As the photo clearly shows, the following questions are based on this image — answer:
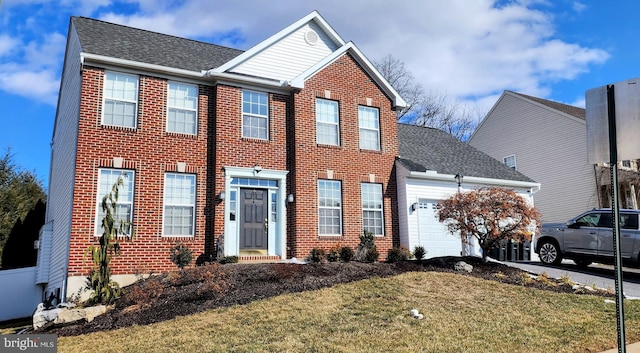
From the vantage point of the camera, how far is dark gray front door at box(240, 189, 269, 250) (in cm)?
1473

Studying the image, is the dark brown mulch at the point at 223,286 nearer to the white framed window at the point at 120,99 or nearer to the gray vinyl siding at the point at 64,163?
the gray vinyl siding at the point at 64,163

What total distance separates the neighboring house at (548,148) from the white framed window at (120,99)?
20.7 meters

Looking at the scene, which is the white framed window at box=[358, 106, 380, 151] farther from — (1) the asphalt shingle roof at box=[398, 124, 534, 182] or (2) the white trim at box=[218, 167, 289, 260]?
(2) the white trim at box=[218, 167, 289, 260]

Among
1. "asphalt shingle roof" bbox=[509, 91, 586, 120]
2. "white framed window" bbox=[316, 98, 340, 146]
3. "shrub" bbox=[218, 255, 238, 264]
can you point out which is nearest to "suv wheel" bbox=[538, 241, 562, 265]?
"white framed window" bbox=[316, 98, 340, 146]

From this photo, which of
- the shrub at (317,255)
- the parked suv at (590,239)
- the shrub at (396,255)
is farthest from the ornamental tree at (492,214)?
the shrub at (317,255)

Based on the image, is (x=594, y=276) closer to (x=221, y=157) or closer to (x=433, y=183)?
(x=433, y=183)

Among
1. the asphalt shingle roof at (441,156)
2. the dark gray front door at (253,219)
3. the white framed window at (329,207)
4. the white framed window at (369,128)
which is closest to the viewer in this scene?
the dark gray front door at (253,219)

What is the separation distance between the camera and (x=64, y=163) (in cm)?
1570

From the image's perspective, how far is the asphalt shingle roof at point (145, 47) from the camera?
46.3 ft

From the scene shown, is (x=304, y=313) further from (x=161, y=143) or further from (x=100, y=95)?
(x=100, y=95)

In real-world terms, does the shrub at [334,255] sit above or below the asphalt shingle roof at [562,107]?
below

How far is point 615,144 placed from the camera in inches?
185

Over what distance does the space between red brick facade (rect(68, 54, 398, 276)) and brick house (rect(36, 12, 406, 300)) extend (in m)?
0.03

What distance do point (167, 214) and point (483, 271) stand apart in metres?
8.71
